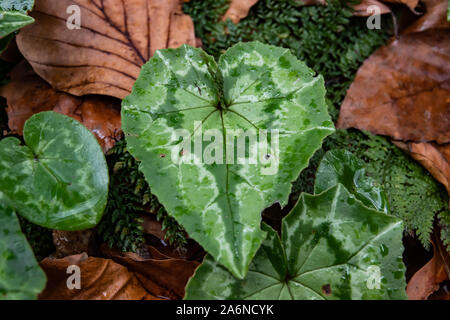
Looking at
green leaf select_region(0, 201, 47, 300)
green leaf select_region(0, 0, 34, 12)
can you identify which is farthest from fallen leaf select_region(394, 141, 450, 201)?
green leaf select_region(0, 0, 34, 12)

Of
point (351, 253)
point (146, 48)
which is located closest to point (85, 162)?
point (146, 48)

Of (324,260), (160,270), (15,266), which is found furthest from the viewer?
(160,270)

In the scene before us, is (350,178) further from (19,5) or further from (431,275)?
(19,5)

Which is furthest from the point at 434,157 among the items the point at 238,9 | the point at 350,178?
the point at 238,9

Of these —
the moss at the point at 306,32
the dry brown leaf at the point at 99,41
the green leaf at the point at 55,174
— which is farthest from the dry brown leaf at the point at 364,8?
the green leaf at the point at 55,174

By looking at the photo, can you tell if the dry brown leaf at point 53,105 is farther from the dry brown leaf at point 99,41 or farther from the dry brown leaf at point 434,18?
A: the dry brown leaf at point 434,18
